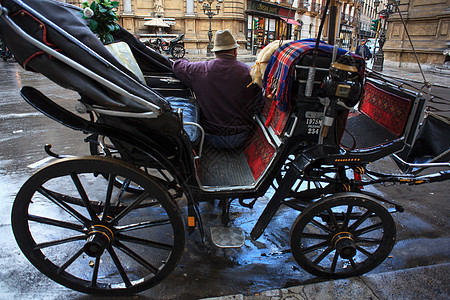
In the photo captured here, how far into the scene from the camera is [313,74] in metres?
1.91

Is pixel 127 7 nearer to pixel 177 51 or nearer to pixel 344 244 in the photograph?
pixel 177 51

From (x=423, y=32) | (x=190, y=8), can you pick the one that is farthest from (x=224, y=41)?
(x=190, y=8)

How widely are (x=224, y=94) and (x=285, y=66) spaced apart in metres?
0.97

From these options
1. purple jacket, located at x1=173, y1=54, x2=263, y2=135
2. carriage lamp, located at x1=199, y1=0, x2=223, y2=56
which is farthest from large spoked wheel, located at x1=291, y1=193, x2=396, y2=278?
carriage lamp, located at x1=199, y1=0, x2=223, y2=56

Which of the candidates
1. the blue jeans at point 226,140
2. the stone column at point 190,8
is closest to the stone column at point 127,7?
the stone column at point 190,8

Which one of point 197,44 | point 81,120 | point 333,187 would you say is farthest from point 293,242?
point 197,44

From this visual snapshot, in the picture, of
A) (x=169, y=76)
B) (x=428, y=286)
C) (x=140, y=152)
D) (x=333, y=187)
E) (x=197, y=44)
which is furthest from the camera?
(x=197, y=44)

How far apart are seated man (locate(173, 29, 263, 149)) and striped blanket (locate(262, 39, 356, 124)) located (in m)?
0.55

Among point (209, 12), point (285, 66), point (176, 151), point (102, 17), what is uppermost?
point (209, 12)

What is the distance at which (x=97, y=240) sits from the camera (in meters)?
1.97

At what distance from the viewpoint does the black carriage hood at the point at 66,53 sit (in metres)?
1.59

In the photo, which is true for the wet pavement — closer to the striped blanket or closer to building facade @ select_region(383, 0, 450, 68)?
the striped blanket

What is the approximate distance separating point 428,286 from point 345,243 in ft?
2.56

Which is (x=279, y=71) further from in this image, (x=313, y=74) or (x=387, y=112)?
(x=387, y=112)
